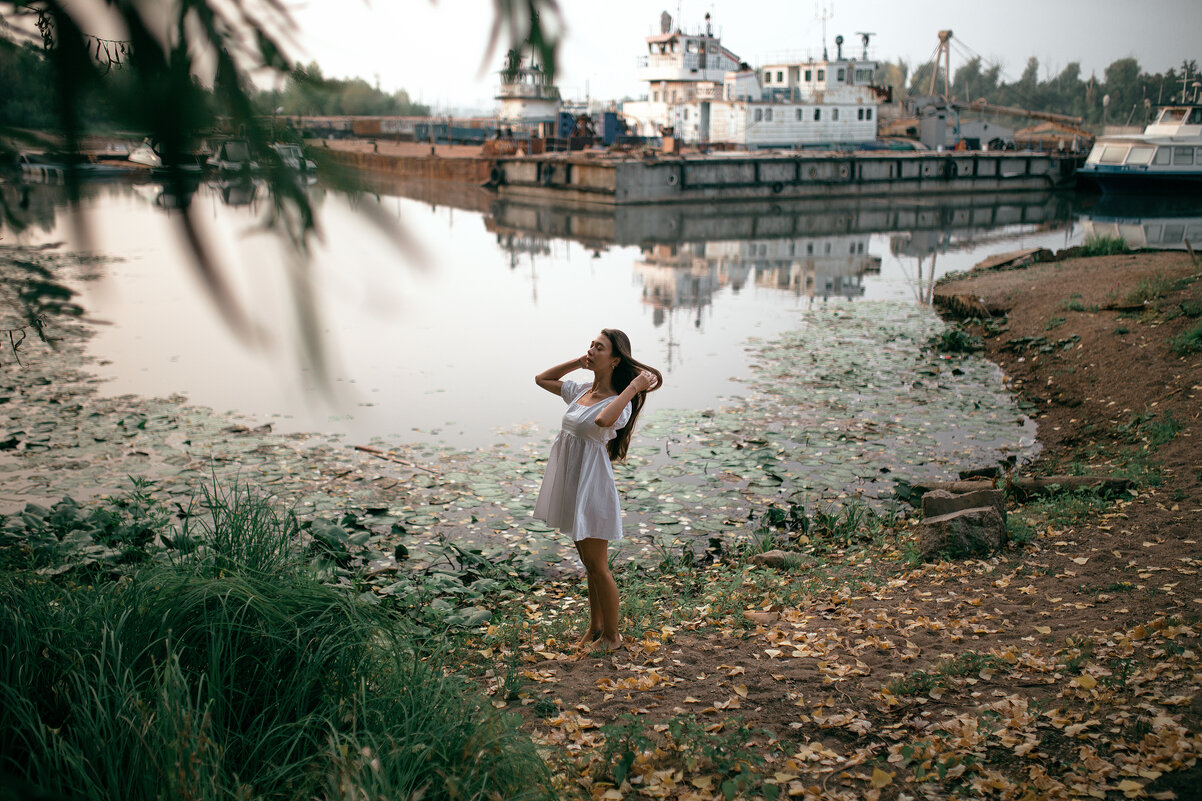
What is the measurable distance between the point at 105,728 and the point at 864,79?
52.1 m

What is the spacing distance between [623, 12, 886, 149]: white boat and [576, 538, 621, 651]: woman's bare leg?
141 ft

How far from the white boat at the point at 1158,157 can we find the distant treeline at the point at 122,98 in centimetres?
4128

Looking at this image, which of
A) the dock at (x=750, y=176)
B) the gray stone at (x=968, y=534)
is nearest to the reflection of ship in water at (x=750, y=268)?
the dock at (x=750, y=176)

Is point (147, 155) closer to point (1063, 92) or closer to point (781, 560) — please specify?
point (781, 560)

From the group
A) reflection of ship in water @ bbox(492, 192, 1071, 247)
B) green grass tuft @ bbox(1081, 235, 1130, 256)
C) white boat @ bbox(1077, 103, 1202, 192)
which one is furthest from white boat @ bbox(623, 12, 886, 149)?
green grass tuft @ bbox(1081, 235, 1130, 256)

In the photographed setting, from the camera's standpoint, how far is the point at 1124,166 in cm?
Answer: 3659

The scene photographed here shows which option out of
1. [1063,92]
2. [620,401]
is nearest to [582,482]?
[620,401]

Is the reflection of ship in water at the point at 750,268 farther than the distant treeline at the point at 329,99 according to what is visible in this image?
Yes

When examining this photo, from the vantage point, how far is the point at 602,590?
4520mm

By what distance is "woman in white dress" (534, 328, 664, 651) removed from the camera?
4.33 m

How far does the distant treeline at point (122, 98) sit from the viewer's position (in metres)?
1.13

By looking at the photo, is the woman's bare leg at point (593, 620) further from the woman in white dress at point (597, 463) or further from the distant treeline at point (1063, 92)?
the distant treeline at point (1063, 92)

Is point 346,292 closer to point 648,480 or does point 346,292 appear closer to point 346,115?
point 346,115

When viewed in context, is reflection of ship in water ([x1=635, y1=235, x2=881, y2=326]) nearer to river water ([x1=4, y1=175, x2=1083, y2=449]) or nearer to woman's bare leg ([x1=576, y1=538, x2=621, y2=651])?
river water ([x1=4, y1=175, x2=1083, y2=449])
